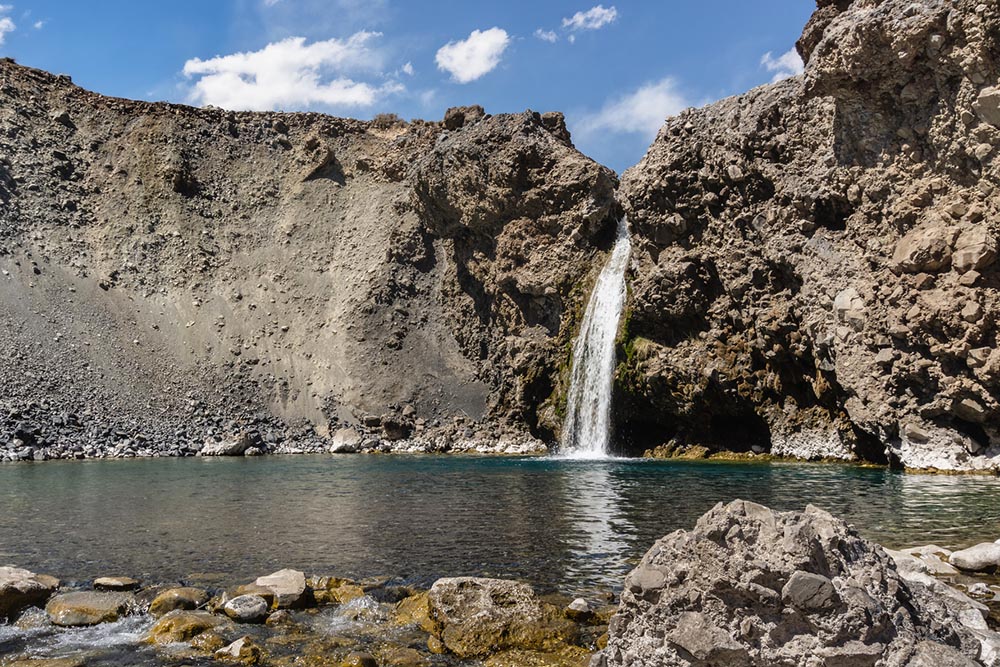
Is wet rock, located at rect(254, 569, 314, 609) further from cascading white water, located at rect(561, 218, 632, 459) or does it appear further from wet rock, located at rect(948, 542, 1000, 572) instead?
cascading white water, located at rect(561, 218, 632, 459)

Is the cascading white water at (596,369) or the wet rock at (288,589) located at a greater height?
the cascading white water at (596,369)

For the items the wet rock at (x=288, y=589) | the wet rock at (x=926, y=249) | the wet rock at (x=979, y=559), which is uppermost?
the wet rock at (x=926, y=249)

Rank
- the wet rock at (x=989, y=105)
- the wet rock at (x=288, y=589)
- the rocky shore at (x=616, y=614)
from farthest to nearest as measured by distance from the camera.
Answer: the wet rock at (x=989, y=105), the wet rock at (x=288, y=589), the rocky shore at (x=616, y=614)

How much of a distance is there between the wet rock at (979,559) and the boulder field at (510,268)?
18.0m

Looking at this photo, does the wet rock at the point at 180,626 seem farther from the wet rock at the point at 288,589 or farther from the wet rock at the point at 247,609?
the wet rock at the point at 288,589

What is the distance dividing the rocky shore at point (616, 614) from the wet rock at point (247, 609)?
0.03 metres

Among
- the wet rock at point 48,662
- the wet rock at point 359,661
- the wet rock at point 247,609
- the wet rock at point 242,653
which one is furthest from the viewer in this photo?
the wet rock at point 247,609

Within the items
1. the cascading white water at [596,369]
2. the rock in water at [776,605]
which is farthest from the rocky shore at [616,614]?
the cascading white water at [596,369]

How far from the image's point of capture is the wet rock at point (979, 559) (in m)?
12.4

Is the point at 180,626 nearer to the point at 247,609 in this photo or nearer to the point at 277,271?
the point at 247,609

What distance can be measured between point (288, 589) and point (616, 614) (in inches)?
250

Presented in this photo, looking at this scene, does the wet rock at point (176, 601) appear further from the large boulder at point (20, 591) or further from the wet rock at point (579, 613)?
the wet rock at point (579, 613)

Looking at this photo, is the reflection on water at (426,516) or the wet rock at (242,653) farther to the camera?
the reflection on water at (426,516)

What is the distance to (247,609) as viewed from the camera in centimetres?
1073
